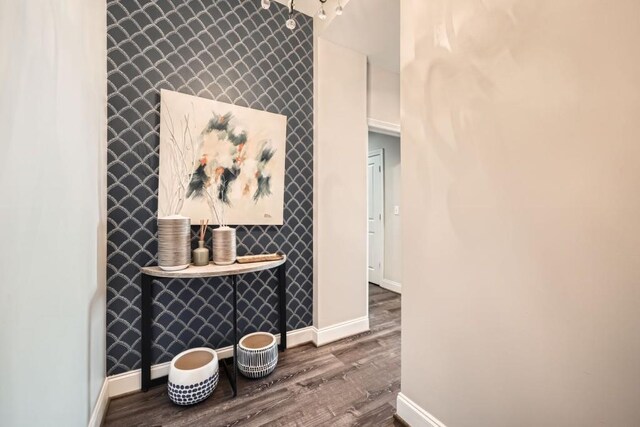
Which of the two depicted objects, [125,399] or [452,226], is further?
[125,399]

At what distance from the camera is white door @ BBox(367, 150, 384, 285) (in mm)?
4164

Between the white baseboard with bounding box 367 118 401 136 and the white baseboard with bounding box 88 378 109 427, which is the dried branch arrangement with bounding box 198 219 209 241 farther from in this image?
the white baseboard with bounding box 367 118 401 136

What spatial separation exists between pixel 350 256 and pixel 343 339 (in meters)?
0.77

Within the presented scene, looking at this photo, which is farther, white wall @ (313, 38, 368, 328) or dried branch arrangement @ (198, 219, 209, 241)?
white wall @ (313, 38, 368, 328)

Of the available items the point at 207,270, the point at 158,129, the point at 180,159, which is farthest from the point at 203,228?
the point at 158,129

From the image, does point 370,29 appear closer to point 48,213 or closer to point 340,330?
point 48,213

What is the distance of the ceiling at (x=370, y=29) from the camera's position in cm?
201

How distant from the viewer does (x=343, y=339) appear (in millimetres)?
2447

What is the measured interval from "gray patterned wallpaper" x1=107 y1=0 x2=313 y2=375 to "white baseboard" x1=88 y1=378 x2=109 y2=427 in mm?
122

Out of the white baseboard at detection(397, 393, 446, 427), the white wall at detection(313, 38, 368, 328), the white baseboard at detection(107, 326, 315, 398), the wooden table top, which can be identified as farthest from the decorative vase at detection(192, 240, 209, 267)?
the white baseboard at detection(397, 393, 446, 427)

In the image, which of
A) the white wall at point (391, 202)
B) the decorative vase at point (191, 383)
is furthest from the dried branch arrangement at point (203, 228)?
the white wall at point (391, 202)

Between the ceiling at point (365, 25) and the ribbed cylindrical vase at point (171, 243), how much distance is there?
2001 millimetres

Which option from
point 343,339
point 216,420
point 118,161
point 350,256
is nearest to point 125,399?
point 216,420

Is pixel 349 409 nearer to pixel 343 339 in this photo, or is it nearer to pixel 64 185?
pixel 343 339
